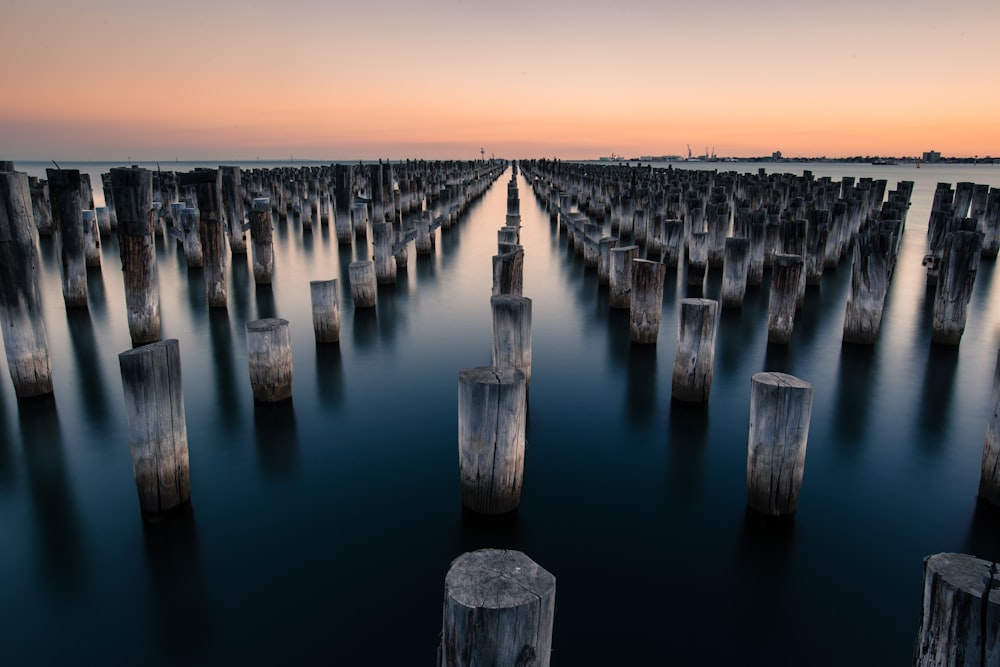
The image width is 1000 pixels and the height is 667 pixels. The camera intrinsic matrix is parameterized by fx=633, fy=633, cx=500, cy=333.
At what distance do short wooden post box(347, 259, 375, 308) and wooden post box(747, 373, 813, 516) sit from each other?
22.4 feet

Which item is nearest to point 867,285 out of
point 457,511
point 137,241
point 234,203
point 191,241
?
point 457,511

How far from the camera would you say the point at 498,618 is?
6.72ft

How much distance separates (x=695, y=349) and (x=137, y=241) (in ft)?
19.3

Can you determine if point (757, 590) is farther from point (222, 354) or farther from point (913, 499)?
point (222, 354)

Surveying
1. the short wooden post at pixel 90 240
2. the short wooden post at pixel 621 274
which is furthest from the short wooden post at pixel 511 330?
the short wooden post at pixel 90 240

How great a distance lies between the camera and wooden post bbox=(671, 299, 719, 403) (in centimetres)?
552

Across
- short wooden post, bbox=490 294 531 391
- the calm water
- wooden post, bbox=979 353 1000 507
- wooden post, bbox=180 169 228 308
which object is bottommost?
the calm water

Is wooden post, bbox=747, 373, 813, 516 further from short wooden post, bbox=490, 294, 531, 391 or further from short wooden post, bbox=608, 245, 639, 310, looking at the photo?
short wooden post, bbox=608, 245, 639, 310

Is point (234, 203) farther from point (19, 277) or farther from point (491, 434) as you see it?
point (491, 434)

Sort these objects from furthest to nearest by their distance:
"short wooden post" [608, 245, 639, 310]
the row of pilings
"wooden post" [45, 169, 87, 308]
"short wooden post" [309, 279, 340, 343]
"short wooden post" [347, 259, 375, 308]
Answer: "short wooden post" [347, 259, 375, 308], "short wooden post" [608, 245, 639, 310], "wooden post" [45, 169, 87, 308], "short wooden post" [309, 279, 340, 343], the row of pilings

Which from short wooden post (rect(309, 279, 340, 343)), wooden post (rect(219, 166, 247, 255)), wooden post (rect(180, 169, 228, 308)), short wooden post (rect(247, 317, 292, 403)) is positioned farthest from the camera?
wooden post (rect(219, 166, 247, 255))

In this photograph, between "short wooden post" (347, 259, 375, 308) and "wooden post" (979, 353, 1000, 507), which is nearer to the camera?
"wooden post" (979, 353, 1000, 507)

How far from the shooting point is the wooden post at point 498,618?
2055mm

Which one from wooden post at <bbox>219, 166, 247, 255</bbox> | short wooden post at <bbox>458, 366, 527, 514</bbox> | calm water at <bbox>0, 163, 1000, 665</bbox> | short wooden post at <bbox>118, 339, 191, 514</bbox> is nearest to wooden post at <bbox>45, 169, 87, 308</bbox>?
calm water at <bbox>0, 163, 1000, 665</bbox>
